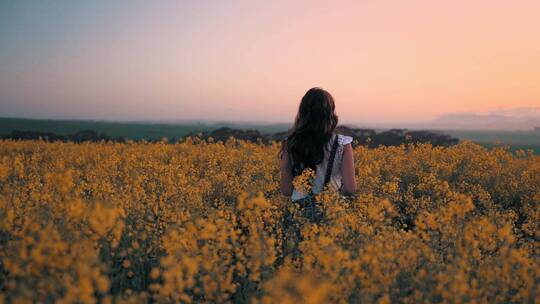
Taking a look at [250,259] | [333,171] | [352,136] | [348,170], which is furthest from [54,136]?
[250,259]


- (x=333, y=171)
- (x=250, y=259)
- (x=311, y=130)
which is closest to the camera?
(x=250, y=259)

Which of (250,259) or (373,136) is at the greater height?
(373,136)

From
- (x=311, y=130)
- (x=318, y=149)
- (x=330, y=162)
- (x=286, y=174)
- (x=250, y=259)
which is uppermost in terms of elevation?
(x=311, y=130)

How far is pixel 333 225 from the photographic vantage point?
3.71m

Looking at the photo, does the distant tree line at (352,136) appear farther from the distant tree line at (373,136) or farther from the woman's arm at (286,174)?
the woman's arm at (286,174)

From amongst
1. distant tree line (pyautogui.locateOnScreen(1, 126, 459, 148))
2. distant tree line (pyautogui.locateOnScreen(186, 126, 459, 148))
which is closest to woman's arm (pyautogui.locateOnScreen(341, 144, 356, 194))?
distant tree line (pyautogui.locateOnScreen(1, 126, 459, 148))

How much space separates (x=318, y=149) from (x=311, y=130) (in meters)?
0.26

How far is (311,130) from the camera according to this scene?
4859 millimetres

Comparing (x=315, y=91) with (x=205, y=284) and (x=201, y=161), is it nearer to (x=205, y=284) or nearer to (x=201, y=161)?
(x=205, y=284)

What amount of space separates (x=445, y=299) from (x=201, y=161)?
7761mm

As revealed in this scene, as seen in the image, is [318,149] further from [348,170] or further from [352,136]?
[352,136]

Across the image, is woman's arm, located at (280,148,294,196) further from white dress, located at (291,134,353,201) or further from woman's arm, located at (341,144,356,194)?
woman's arm, located at (341,144,356,194)

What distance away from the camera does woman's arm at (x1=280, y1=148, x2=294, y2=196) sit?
5184 millimetres

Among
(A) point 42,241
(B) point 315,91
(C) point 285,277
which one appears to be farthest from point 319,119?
(A) point 42,241
